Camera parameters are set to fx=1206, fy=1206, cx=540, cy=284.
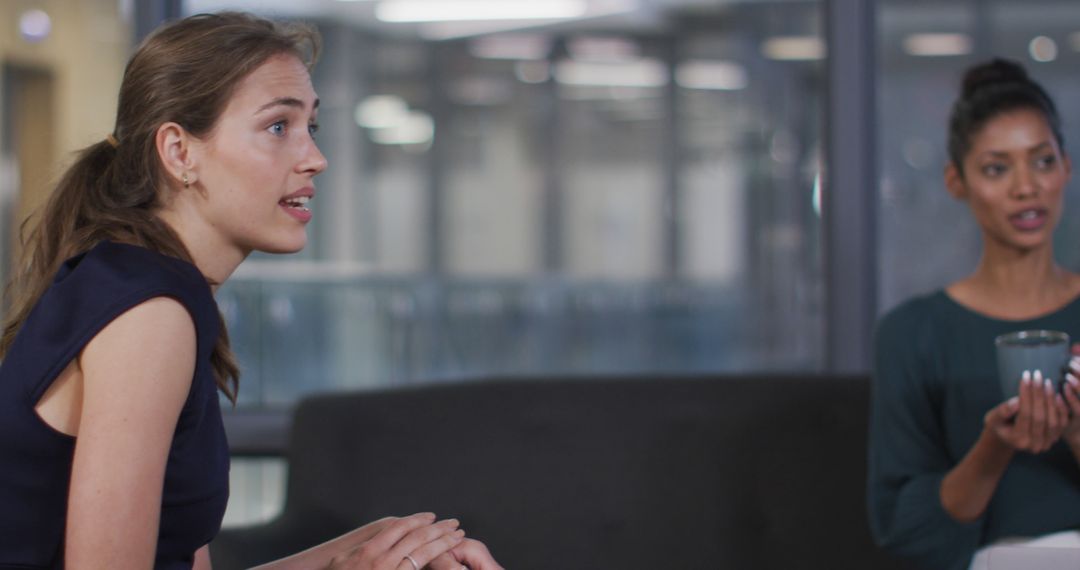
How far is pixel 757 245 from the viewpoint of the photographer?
7461 millimetres

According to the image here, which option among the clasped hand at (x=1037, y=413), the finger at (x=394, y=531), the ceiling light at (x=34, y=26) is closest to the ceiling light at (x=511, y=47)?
the ceiling light at (x=34, y=26)

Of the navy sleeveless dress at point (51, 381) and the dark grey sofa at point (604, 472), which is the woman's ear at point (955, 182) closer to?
the dark grey sofa at point (604, 472)

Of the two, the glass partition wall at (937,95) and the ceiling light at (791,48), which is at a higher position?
the ceiling light at (791,48)

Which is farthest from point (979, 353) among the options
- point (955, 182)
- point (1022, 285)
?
point (955, 182)

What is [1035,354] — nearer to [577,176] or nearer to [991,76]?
[991,76]

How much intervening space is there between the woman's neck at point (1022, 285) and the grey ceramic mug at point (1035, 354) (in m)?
0.34

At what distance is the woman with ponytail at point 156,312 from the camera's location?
103 cm

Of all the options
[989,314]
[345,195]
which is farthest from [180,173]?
[345,195]

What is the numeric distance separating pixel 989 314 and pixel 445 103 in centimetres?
637

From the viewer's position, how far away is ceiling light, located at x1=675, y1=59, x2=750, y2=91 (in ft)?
24.8

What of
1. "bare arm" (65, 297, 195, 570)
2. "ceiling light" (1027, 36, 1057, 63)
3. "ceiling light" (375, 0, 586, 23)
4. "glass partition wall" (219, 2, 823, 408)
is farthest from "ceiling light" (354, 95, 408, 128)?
"bare arm" (65, 297, 195, 570)

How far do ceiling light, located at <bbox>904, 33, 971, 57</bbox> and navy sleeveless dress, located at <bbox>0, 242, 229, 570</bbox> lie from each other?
220 inches

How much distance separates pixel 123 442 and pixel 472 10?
7.38 m

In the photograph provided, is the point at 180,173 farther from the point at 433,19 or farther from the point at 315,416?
the point at 433,19
